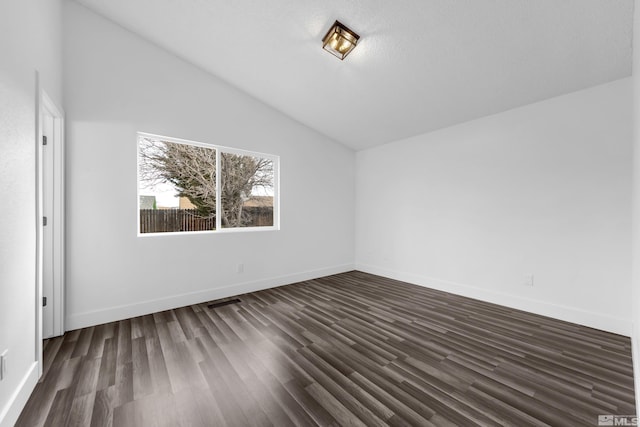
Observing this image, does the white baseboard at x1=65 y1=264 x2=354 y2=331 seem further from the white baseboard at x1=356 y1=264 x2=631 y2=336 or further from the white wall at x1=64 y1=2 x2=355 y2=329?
the white baseboard at x1=356 y1=264 x2=631 y2=336

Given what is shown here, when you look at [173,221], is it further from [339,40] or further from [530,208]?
[530,208]

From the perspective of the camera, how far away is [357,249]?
5.20 metres

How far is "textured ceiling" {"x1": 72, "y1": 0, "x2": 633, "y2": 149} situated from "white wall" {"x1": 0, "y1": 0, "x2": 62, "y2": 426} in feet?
4.47

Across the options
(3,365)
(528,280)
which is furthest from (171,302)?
(528,280)

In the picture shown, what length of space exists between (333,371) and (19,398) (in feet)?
6.22

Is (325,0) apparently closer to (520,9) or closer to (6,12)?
(520,9)

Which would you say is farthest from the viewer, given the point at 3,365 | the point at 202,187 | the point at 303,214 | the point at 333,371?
the point at 303,214

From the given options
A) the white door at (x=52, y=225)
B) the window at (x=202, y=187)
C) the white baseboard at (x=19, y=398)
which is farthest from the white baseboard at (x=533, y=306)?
the white door at (x=52, y=225)

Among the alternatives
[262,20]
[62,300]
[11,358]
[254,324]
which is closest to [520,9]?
[262,20]

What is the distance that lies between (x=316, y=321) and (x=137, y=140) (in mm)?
2880

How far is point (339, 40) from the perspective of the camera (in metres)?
2.50

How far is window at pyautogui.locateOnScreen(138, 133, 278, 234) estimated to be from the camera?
3145 millimetres

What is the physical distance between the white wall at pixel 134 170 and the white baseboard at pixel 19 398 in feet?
3.35

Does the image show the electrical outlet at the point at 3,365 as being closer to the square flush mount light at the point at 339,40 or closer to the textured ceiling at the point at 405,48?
the textured ceiling at the point at 405,48
